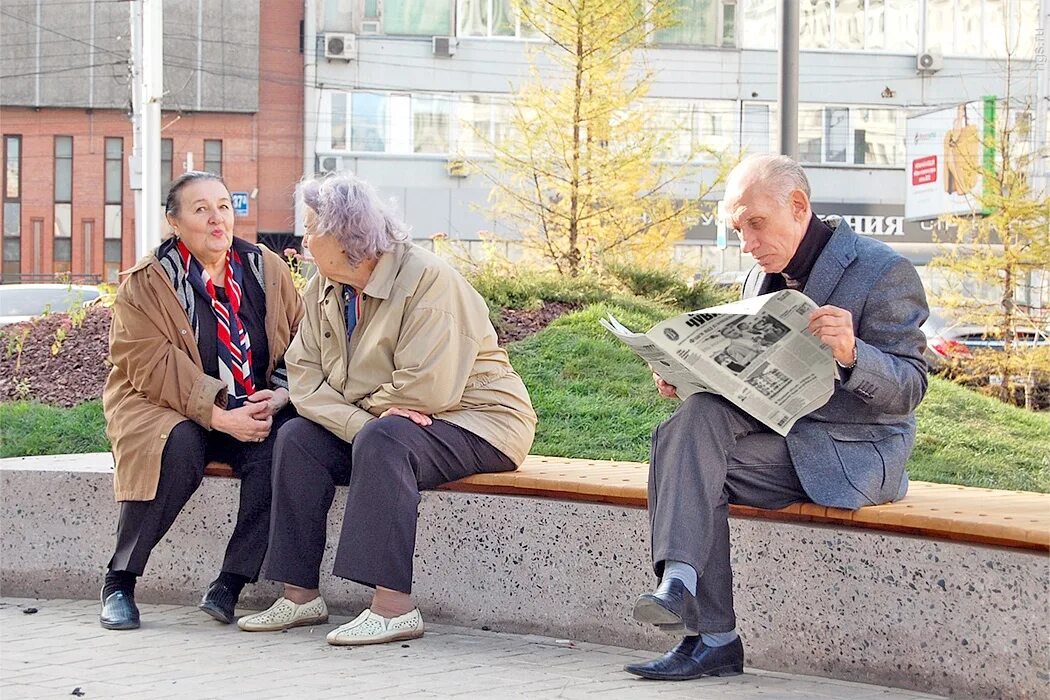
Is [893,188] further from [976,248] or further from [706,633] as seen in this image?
[706,633]

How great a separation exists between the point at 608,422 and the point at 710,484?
12.1 ft

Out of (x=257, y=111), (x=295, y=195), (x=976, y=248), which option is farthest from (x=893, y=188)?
(x=295, y=195)

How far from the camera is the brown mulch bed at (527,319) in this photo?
9.42 m

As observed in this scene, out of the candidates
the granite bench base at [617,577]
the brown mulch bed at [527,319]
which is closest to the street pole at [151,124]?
the brown mulch bed at [527,319]

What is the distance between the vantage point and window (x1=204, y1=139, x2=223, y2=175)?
39969 mm

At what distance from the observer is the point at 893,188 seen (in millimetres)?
38094

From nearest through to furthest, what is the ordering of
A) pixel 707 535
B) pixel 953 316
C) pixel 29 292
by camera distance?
pixel 707 535 < pixel 953 316 < pixel 29 292

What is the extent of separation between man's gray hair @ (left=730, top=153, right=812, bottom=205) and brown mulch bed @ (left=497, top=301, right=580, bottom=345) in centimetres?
534

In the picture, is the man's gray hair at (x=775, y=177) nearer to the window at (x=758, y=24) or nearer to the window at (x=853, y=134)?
the window at (x=758, y=24)

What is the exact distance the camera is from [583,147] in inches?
532

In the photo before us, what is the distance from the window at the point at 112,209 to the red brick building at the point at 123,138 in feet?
0.10

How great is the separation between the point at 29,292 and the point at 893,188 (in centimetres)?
2403

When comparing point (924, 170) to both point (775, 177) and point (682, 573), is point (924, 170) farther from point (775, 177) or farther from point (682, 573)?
point (682, 573)

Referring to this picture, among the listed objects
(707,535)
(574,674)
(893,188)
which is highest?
(893,188)
